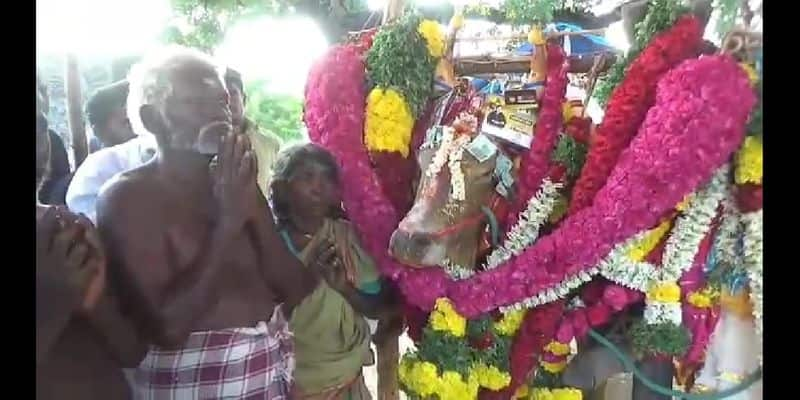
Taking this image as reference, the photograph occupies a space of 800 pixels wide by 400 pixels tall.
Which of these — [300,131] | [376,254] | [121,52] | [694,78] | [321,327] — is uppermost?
[694,78]

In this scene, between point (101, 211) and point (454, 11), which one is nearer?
point (101, 211)

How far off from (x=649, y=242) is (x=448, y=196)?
0.35 meters

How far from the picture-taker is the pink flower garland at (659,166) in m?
1.44

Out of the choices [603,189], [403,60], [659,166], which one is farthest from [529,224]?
[403,60]

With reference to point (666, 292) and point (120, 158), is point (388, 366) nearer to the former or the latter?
point (666, 292)

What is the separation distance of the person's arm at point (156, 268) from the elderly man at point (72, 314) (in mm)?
29

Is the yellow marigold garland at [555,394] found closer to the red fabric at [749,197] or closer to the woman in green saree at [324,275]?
the woman in green saree at [324,275]

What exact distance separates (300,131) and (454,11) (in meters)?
0.35

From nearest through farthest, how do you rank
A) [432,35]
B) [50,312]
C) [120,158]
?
[50,312] → [120,158] → [432,35]

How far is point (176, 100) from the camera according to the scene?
145 centimetres

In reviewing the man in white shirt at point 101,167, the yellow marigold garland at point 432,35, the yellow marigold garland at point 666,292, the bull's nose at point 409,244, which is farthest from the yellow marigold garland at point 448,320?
the man in white shirt at point 101,167

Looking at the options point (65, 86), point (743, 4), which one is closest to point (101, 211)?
point (65, 86)
